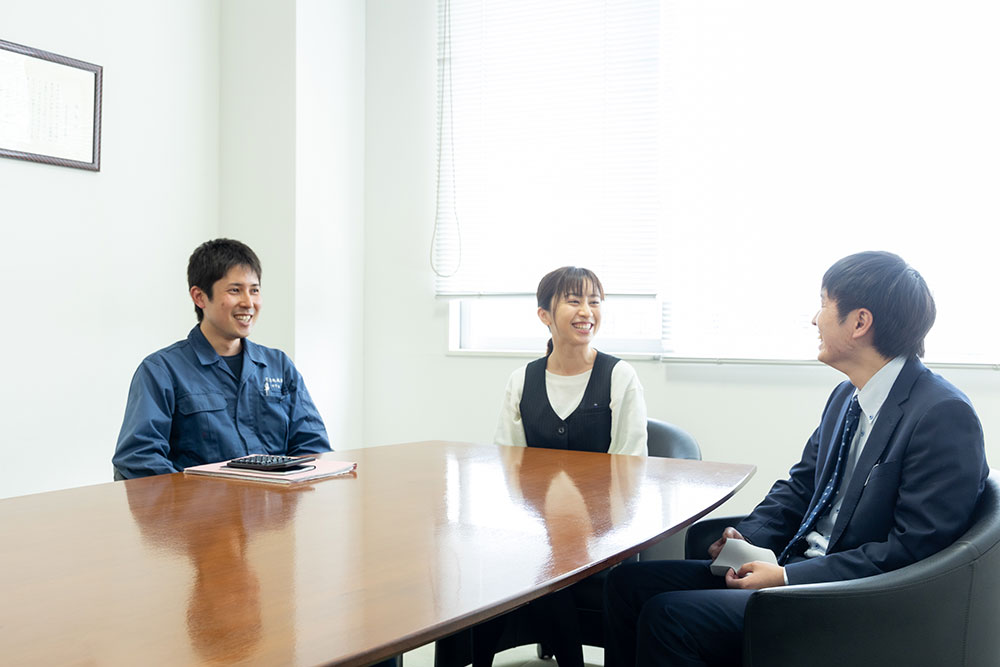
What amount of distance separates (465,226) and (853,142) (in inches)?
70.6

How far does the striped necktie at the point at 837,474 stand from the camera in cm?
192

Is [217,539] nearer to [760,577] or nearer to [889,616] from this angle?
[760,577]

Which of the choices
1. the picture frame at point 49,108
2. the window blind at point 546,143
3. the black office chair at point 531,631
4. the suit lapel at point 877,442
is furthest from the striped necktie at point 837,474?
the picture frame at point 49,108

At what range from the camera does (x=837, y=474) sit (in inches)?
75.9

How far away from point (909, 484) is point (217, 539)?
125 centimetres

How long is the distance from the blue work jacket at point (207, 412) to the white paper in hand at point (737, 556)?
1.35 meters

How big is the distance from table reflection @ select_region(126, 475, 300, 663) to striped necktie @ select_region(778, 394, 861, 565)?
109 cm

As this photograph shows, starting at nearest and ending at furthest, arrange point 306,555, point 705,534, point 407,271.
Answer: point 306,555 → point 705,534 → point 407,271

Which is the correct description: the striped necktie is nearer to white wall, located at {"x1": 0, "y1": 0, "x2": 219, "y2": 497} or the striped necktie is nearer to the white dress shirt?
the white dress shirt

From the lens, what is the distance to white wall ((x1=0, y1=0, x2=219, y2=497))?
11.2 feet

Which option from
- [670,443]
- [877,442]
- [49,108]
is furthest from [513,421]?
[49,108]

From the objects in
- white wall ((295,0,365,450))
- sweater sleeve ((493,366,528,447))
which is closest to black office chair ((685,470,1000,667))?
sweater sleeve ((493,366,528,447))

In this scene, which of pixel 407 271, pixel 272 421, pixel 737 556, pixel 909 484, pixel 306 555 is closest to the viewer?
pixel 306 555

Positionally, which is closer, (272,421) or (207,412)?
(207,412)
